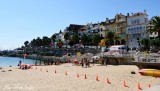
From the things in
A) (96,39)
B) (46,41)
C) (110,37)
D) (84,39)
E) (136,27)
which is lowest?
(110,37)

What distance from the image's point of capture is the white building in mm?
86938

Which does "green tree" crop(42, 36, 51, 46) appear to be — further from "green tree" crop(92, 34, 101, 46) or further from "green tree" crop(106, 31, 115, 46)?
"green tree" crop(106, 31, 115, 46)

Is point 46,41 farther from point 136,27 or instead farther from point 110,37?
point 136,27

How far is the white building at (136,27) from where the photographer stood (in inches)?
3423

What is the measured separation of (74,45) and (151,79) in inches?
3957

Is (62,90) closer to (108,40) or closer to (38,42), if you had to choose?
(108,40)

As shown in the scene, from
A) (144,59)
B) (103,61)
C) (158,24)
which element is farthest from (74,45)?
(144,59)

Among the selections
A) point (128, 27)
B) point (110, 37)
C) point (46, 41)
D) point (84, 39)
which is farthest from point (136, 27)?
point (46, 41)

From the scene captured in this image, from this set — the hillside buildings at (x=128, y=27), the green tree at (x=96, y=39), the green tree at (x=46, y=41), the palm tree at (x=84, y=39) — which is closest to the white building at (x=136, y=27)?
the hillside buildings at (x=128, y=27)

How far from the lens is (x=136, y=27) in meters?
89.8

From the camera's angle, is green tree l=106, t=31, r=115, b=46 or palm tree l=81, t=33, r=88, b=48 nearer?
green tree l=106, t=31, r=115, b=46

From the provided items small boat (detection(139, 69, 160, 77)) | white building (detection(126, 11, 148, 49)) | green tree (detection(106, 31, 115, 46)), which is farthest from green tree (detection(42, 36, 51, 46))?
small boat (detection(139, 69, 160, 77))

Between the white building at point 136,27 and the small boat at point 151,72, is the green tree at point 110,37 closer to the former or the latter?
the white building at point 136,27

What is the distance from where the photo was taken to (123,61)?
49.5 m
